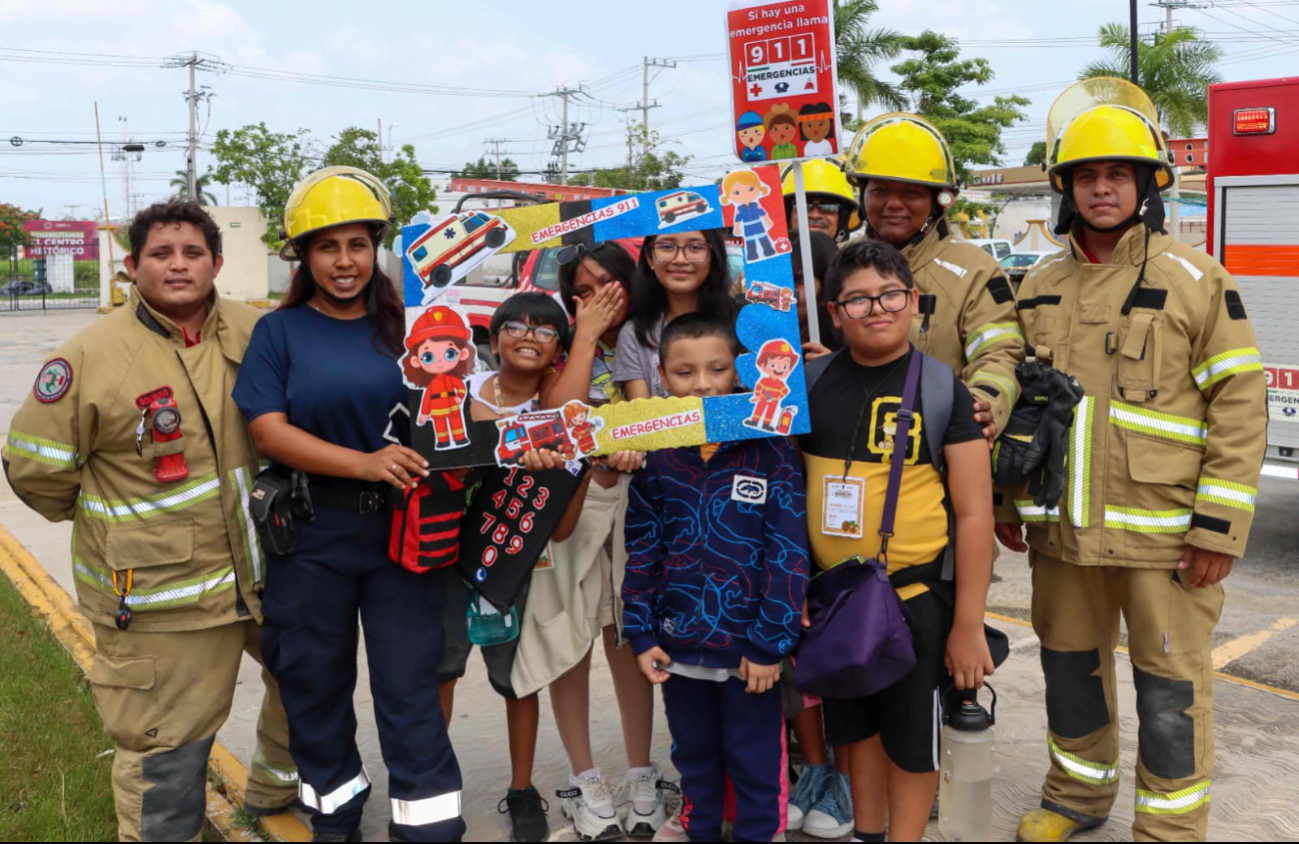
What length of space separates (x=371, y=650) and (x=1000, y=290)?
2486 mm

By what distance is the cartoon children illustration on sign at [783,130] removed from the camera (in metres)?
3.94

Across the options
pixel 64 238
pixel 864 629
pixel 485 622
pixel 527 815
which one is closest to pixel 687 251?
pixel 864 629

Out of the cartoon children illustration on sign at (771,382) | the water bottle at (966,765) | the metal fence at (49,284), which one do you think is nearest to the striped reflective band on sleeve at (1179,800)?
the water bottle at (966,765)

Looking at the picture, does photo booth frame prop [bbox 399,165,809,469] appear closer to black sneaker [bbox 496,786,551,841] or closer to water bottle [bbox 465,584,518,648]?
water bottle [bbox 465,584,518,648]

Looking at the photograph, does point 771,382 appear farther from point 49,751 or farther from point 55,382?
point 49,751

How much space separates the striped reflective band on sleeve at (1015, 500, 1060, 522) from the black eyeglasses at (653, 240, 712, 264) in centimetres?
137

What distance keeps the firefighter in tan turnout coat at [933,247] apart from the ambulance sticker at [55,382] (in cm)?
274

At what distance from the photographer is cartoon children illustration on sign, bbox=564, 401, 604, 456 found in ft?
11.4

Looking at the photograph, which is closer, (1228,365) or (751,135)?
(1228,365)

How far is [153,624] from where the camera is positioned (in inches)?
143

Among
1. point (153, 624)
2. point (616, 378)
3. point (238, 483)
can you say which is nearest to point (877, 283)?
point (616, 378)

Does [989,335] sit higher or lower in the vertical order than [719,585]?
higher

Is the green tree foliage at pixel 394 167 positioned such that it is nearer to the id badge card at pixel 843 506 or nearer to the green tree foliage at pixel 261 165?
the green tree foliage at pixel 261 165

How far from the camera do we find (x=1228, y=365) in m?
3.55
